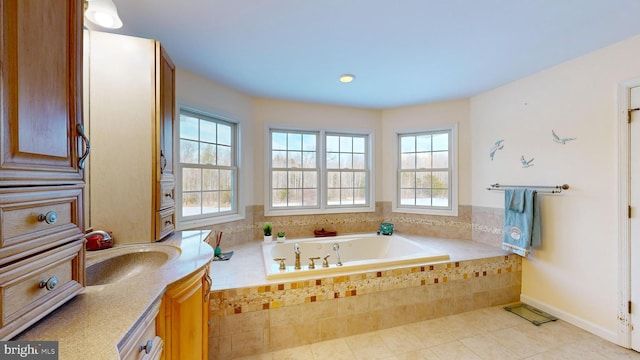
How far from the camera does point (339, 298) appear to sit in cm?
207

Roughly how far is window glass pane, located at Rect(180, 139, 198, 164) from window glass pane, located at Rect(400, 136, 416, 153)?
2697mm

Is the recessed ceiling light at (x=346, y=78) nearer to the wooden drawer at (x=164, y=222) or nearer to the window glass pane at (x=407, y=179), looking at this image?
the window glass pane at (x=407, y=179)

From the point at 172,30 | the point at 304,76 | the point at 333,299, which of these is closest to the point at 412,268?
the point at 333,299

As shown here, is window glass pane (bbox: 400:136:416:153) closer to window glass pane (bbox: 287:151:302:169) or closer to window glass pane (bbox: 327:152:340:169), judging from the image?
window glass pane (bbox: 327:152:340:169)

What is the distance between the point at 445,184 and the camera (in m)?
3.39

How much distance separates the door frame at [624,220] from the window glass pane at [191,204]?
12.0ft

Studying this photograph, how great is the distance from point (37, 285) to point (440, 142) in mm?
3748

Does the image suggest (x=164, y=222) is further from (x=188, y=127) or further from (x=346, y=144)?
(x=346, y=144)

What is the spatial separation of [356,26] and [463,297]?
258cm

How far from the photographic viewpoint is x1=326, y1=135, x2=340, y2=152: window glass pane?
3.57 metres

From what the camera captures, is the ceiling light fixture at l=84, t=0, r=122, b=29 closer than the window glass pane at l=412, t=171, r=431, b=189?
Yes

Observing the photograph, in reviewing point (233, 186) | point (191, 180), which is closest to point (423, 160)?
point (233, 186)

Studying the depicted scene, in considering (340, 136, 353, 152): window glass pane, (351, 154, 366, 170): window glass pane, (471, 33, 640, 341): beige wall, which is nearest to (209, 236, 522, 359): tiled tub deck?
(471, 33, 640, 341): beige wall

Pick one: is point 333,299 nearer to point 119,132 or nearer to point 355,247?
point 355,247
